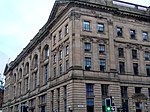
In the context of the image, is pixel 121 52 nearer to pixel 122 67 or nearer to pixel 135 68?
pixel 122 67

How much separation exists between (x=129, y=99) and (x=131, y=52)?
8960 mm

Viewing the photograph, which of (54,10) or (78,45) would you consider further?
(54,10)

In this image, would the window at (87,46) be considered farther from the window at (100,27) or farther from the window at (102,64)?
the window at (100,27)

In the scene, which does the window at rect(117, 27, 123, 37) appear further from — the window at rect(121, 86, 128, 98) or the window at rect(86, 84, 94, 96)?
the window at rect(86, 84, 94, 96)

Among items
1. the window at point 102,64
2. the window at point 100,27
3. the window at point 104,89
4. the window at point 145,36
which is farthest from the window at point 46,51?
the window at point 145,36

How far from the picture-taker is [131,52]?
164ft

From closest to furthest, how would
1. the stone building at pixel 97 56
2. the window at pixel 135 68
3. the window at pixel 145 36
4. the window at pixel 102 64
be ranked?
the stone building at pixel 97 56 → the window at pixel 102 64 → the window at pixel 135 68 → the window at pixel 145 36

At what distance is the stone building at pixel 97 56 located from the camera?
1716 inches

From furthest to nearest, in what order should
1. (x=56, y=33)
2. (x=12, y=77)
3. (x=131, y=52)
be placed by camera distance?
(x=12, y=77)
(x=56, y=33)
(x=131, y=52)

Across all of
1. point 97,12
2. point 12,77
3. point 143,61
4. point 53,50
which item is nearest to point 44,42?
point 53,50

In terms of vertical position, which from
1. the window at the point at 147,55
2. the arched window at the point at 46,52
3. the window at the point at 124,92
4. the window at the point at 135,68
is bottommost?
the window at the point at 124,92

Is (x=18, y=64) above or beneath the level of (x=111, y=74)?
above

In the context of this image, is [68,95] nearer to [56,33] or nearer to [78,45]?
[78,45]

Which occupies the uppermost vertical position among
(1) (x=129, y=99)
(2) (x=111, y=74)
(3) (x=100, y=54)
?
(3) (x=100, y=54)
